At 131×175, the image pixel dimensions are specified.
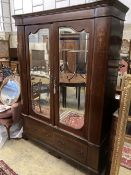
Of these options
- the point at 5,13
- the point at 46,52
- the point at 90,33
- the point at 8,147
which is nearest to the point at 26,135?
the point at 8,147

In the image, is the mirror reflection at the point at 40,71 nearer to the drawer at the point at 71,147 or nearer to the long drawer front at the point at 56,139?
the long drawer front at the point at 56,139

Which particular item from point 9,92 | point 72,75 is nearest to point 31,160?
point 9,92

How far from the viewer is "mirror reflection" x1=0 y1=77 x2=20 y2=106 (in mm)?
2539

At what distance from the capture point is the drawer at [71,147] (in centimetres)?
183

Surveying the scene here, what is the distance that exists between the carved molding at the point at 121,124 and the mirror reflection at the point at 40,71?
0.89m

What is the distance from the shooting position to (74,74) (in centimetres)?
176

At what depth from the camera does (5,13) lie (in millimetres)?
4621

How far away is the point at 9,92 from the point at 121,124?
182 centimetres

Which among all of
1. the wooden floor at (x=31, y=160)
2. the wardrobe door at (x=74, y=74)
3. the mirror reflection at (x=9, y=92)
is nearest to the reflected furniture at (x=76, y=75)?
the wardrobe door at (x=74, y=74)

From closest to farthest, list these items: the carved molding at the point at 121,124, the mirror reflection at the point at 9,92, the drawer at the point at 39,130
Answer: the carved molding at the point at 121,124, the drawer at the point at 39,130, the mirror reflection at the point at 9,92

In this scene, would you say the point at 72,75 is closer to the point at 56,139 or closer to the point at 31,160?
the point at 56,139

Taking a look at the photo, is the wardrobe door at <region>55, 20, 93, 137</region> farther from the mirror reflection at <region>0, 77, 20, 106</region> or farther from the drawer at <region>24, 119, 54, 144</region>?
the mirror reflection at <region>0, 77, 20, 106</region>

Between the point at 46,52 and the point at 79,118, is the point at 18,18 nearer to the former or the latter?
the point at 46,52

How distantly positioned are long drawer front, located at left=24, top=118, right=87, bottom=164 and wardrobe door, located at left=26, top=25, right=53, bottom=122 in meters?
0.14
